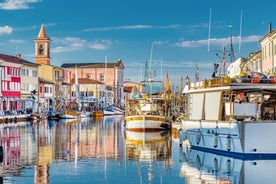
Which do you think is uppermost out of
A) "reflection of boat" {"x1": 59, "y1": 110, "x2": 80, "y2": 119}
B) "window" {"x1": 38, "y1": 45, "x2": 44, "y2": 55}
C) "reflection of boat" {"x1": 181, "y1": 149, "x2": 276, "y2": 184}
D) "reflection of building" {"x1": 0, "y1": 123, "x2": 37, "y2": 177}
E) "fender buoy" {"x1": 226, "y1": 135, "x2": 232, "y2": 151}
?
A: "window" {"x1": 38, "y1": 45, "x2": 44, "y2": 55}

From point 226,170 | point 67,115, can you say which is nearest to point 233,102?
point 226,170

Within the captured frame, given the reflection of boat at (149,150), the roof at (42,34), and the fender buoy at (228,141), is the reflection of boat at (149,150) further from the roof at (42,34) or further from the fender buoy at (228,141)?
the roof at (42,34)

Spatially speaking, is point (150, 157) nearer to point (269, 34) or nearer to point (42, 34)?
point (269, 34)

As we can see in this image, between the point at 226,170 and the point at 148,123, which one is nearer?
the point at 226,170

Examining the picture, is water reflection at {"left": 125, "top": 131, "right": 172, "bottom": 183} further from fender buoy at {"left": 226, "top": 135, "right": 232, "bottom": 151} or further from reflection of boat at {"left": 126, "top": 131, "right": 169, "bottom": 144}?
fender buoy at {"left": 226, "top": 135, "right": 232, "bottom": 151}

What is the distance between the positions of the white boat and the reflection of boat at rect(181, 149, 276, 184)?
981 millimetres

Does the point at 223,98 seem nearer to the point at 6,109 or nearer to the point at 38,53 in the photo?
the point at 6,109

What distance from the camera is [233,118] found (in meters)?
31.3

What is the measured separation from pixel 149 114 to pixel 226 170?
38.3 m

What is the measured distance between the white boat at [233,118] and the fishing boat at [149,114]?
74.6ft

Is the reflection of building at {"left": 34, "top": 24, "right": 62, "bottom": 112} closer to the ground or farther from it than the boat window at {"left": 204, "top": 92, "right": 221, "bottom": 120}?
farther from it

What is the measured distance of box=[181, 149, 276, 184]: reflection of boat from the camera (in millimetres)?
23500

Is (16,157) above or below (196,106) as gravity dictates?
below

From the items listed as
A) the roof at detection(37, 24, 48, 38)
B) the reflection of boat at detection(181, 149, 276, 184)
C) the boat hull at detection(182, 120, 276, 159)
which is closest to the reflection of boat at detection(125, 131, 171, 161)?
the reflection of boat at detection(181, 149, 276, 184)
